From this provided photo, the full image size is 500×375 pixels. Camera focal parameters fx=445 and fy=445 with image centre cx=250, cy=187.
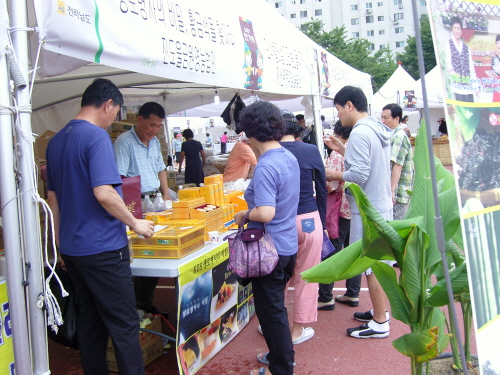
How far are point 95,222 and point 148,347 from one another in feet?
4.16

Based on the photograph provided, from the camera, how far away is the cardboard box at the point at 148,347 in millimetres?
3012

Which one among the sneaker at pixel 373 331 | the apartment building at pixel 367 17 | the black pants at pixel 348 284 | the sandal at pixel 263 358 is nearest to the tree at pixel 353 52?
the apartment building at pixel 367 17

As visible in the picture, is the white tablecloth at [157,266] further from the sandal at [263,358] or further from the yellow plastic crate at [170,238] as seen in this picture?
the sandal at [263,358]

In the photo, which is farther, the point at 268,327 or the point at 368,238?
the point at 268,327

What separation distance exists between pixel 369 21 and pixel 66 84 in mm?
69073

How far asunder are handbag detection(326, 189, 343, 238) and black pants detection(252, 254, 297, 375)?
1.48 m

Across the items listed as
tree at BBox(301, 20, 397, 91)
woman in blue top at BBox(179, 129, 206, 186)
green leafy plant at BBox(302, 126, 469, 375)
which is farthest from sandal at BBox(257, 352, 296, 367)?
tree at BBox(301, 20, 397, 91)

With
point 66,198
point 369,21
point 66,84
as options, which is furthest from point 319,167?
point 369,21

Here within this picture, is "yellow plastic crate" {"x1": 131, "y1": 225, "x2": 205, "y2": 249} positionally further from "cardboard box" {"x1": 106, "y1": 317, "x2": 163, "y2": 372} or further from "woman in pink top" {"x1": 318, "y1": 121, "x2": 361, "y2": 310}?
"woman in pink top" {"x1": 318, "y1": 121, "x2": 361, "y2": 310}

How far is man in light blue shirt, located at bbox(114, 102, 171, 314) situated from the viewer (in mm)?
3691

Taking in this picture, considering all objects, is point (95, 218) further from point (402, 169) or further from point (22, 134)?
point (402, 169)

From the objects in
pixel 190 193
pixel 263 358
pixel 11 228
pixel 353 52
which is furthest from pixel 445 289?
pixel 353 52

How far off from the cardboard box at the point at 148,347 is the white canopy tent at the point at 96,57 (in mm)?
1057

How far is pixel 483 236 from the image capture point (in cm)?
122
